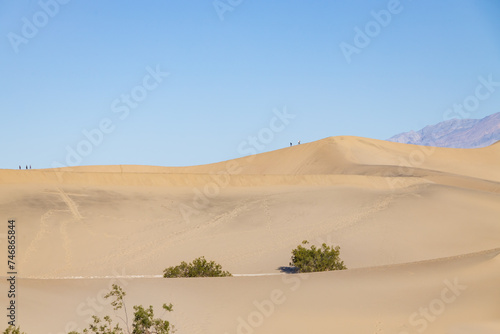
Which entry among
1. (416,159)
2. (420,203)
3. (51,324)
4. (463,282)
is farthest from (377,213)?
(416,159)

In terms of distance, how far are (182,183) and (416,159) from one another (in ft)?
121

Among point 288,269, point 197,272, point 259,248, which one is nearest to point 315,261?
point 288,269

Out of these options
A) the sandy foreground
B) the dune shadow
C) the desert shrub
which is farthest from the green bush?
the dune shadow

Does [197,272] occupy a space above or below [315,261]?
above

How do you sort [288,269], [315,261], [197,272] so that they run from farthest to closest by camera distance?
[288,269] < [315,261] < [197,272]

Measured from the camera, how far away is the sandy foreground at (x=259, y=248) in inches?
541

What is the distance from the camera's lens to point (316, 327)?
520 inches

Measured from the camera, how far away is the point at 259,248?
82.9ft

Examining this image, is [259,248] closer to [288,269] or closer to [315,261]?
[288,269]

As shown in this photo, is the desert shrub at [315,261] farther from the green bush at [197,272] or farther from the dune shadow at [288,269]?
the green bush at [197,272]

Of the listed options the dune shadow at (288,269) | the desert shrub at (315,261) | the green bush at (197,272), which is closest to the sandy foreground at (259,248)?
the dune shadow at (288,269)

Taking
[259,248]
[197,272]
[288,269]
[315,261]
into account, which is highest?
[259,248]

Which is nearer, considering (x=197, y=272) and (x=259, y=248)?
(x=197, y=272)

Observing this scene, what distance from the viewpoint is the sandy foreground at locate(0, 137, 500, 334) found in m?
13.8
